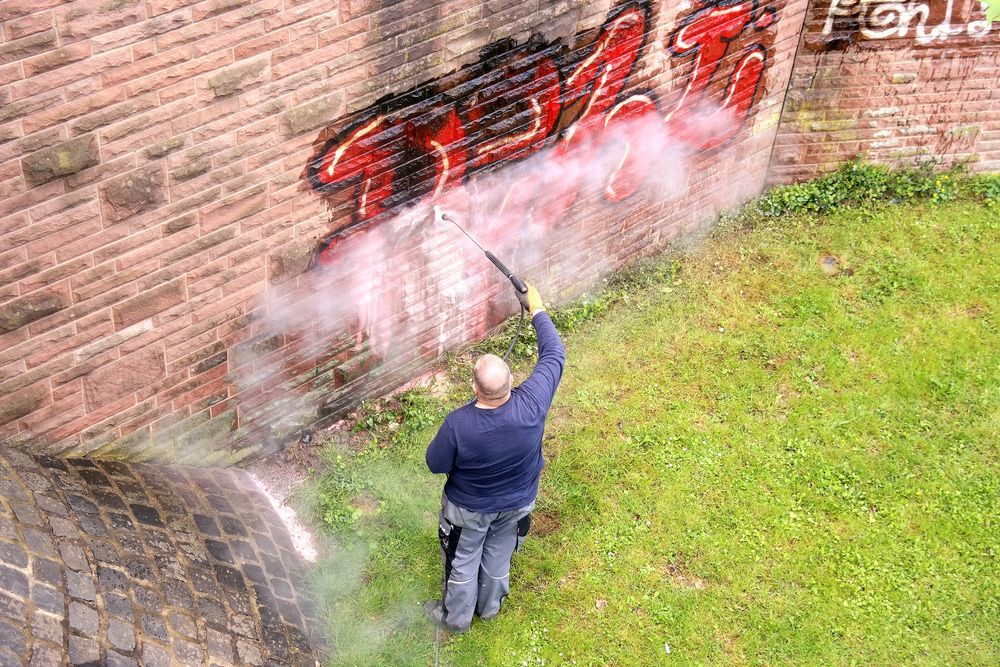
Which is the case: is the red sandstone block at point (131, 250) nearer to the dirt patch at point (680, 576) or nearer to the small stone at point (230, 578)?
the small stone at point (230, 578)

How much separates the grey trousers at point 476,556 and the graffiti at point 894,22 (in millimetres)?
4537

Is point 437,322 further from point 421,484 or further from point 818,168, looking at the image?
point 818,168

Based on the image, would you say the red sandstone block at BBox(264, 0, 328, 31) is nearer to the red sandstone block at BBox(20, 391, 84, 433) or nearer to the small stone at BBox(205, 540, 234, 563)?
the red sandstone block at BBox(20, 391, 84, 433)

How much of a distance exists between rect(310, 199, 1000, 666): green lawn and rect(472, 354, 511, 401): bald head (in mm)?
1446

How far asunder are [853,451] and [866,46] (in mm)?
3222

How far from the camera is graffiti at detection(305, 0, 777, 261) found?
547cm

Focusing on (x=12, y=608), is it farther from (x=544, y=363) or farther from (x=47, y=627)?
(x=544, y=363)

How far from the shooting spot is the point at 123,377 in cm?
505

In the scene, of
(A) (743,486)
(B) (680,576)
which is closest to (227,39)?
(B) (680,576)

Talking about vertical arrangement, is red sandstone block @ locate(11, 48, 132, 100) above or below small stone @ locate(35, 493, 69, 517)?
above

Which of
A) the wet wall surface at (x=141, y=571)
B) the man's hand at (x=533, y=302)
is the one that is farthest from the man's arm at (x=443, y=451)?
the wet wall surface at (x=141, y=571)

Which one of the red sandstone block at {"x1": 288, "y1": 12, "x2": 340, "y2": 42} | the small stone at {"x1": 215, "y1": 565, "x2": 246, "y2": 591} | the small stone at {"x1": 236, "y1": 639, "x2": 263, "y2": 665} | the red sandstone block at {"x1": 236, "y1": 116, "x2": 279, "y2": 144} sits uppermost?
the red sandstone block at {"x1": 288, "y1": 12, "x2": 340, "y2": 42}

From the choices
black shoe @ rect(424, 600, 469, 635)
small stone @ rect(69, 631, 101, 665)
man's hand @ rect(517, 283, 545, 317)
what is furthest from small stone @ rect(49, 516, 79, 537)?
man's hand @ rect(517, 283, 545, 317)

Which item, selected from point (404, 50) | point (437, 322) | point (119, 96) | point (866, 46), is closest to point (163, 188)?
point (119, 96)
